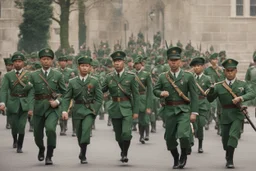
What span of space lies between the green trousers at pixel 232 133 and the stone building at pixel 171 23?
3195 centimetres

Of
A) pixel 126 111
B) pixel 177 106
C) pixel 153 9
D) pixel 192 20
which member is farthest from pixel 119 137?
pixel 153 9

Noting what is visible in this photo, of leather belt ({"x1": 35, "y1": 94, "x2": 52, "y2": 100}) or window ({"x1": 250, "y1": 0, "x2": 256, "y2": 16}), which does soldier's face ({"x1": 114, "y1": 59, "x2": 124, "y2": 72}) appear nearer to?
leather belt ({"x1": 35, "y1": 94, "x2": 52, "y2": 100})

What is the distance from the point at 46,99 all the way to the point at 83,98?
24.2 inches

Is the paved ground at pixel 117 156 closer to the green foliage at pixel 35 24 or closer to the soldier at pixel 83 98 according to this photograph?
the soldier at pixel 83 98

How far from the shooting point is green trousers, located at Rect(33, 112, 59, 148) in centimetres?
1691

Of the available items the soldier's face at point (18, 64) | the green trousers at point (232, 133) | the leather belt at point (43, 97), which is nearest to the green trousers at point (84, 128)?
the leather belt at point (43, 97)

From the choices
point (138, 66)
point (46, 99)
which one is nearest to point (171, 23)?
point (138, 66)

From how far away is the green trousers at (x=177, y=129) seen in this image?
1602 centimetres

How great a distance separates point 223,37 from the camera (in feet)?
171

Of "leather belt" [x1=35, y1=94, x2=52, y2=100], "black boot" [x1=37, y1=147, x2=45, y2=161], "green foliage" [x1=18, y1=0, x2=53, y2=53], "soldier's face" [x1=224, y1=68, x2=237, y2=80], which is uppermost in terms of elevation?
"green foliage" [x1=18, y1=0, x2=53, y2=53]

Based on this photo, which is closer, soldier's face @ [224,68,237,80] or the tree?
soldier's face @ [224,68,237,80]

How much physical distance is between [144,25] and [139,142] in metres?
33.8

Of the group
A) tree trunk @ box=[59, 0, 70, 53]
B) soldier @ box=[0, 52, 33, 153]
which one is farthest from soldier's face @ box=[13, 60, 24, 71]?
tree trunk @ box=[59, 0, 70, 53]

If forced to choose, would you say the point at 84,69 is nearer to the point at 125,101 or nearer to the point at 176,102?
the point at 125,101
